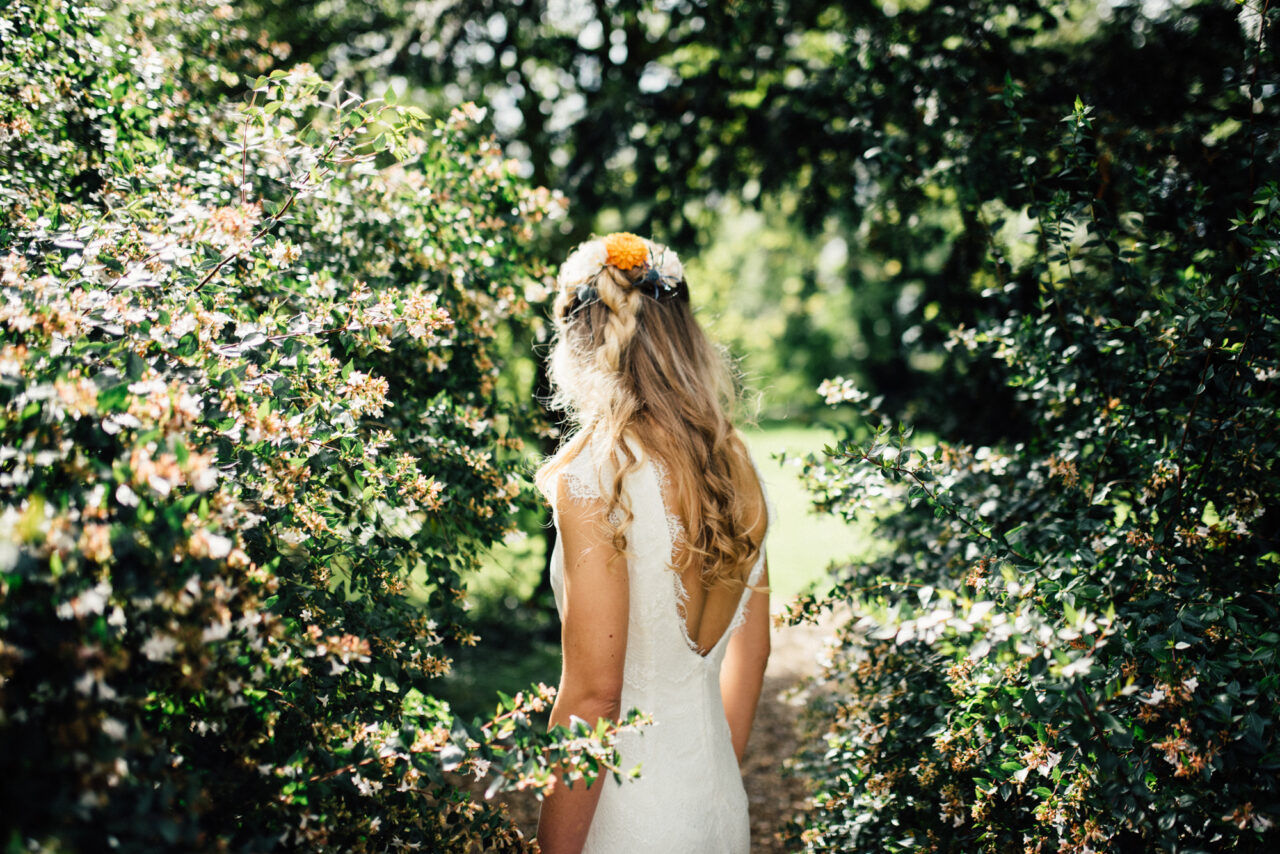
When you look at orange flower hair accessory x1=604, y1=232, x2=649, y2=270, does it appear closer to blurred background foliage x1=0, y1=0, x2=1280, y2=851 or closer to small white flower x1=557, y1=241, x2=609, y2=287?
small white flower x1=557, y1=241, x2=609, y2=287

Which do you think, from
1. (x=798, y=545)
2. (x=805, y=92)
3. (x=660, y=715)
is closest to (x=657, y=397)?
(x=660, y=715)

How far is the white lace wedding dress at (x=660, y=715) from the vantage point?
185 centimetres

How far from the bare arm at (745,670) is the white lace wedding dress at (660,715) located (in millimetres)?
214

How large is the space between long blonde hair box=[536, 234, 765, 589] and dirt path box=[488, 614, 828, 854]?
4.88ft

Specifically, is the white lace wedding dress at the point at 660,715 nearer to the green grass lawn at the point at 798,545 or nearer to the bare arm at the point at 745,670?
the bare arm at the point at 745,670

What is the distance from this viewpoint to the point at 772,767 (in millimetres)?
4602

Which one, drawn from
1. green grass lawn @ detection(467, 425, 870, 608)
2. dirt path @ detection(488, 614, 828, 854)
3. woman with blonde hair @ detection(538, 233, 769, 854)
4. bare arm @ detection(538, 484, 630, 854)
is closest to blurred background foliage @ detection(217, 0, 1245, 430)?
green grass lawn @ detection(467, 425, 870, 608)

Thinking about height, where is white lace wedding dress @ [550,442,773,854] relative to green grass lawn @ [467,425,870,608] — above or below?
below

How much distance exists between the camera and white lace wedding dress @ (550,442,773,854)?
6.07 ft

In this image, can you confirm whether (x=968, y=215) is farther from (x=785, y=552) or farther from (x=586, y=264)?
(x=785, y=552)

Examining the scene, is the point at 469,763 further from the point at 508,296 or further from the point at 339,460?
the point at 508,296

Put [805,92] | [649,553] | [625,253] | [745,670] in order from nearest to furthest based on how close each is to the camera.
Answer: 1. [649,553]
2. [625,253]
3. [745,670]
4. [805,92]

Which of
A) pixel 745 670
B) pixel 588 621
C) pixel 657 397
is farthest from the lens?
pixel 745 670

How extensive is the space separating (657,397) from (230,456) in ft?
3.31
